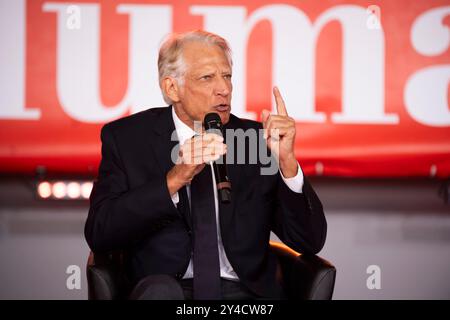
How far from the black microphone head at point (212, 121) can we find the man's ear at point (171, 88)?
0.83ft

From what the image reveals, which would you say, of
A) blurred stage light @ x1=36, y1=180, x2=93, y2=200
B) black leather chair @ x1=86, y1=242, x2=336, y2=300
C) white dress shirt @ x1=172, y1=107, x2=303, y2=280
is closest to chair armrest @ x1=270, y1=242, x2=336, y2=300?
black leather chair @ x1=86, y1=242, x2=336, y2=300

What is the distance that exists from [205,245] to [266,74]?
132 cm

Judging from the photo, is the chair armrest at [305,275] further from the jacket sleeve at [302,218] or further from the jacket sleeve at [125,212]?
the jacket sleeve at [125,212]

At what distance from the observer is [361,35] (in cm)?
304

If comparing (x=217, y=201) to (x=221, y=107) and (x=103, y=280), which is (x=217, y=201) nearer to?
(x=221, y=107)

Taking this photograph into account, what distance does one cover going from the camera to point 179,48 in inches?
82.0

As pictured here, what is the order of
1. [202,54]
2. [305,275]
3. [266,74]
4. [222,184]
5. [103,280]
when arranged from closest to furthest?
[222,184] → [103,280] → [305,275] → [202,54] → [266,74]

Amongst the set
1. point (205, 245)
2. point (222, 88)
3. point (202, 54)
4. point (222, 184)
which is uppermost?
point (202, 54)

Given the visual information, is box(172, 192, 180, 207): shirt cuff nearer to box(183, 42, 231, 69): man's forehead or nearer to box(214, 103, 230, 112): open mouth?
box(214, 103, 230, 112): open mouth

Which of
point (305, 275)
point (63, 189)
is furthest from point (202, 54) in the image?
point (63, 189)

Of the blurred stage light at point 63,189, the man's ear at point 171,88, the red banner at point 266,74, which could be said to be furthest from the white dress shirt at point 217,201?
the blurred stage light at point 63,189

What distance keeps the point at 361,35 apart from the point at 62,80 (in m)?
1.49

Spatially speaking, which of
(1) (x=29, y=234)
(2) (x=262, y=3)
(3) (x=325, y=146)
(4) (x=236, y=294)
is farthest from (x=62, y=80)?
(4) (x=236, y=294)
